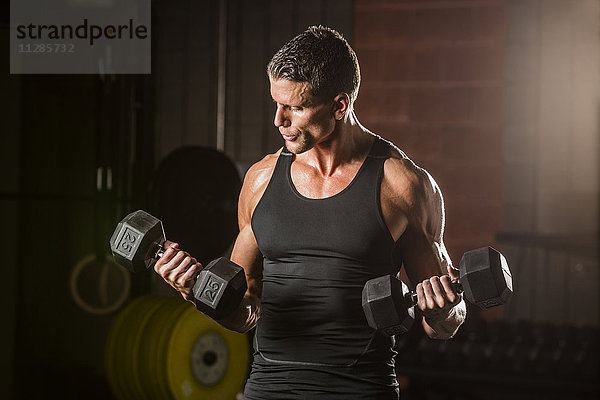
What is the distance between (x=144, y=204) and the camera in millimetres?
3135

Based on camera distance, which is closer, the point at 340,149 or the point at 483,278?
the point at 483,278

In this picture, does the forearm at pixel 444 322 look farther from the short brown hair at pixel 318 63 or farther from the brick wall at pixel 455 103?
the brick wall at pixel 455 103

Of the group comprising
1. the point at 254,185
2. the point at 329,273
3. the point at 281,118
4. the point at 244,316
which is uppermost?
the point at 281,118

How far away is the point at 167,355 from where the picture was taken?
284 centimetres

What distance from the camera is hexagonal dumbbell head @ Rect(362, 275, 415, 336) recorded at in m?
1.30

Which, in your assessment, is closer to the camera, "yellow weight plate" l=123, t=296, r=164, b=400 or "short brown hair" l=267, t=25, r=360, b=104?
"short brown hair" l=267, t=25, r=360, b=104

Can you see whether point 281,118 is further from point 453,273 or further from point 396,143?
point 396,143

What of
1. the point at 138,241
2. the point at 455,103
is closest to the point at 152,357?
the point at 138,241

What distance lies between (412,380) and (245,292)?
1762 millimetres

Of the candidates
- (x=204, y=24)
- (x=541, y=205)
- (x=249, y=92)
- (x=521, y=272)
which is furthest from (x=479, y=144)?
(x=204, y=24)

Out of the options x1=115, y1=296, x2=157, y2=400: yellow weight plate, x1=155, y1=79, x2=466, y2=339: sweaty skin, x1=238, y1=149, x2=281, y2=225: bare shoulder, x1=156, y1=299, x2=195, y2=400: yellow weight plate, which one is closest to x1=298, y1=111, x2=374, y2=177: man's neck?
x1=155, y1=79, x2=466, y2=339: sweaty skin

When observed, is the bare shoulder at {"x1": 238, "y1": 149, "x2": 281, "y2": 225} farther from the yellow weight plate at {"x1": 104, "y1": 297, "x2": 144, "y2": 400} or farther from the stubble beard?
the yellow weight plate at {"x1": 104, "y1": 297, "x2": 144, "y2": 400}

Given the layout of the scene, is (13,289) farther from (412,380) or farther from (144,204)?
(412,380)

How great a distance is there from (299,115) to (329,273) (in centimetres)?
30
